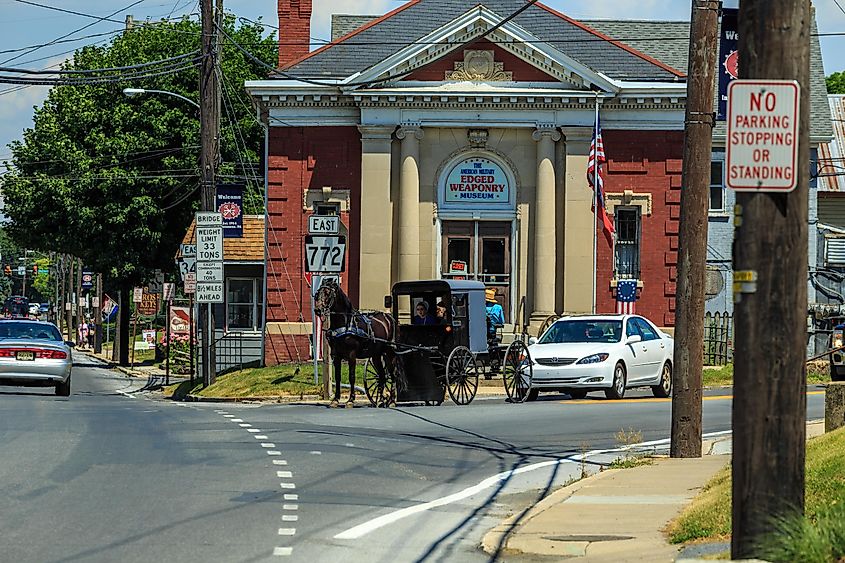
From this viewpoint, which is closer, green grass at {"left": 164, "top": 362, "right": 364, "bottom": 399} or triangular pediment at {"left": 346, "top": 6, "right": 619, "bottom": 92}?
green grass at {"left": 164, "top": 362, "right": 364, "bottom": 399}

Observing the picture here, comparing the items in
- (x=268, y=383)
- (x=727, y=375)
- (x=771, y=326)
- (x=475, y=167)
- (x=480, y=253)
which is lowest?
(x=268, y=383)

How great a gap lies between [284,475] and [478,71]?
23249mm

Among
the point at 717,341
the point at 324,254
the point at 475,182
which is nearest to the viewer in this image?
the point at 324,254

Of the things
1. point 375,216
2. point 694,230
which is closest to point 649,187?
point 375,216

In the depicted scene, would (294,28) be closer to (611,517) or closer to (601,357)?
(601,357)

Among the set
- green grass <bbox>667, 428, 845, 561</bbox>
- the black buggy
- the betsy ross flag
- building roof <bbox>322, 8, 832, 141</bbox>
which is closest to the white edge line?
green grass <bbox>667, 428, 845, 561</bbox>

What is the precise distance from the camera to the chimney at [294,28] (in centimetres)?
3888

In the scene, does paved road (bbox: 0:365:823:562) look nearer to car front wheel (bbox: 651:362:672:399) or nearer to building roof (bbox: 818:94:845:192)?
car front wheel (bbox: 651:362:672:399)

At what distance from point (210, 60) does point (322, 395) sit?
33.8ft

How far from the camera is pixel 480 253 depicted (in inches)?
1442

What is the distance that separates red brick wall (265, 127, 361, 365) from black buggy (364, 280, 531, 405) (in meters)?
10.6

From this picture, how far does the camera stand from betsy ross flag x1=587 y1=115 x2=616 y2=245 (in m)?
32.7

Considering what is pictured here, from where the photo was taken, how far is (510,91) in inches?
1390

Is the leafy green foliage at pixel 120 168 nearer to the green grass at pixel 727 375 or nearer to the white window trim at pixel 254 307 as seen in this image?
the white window trim at pixel 254 307
